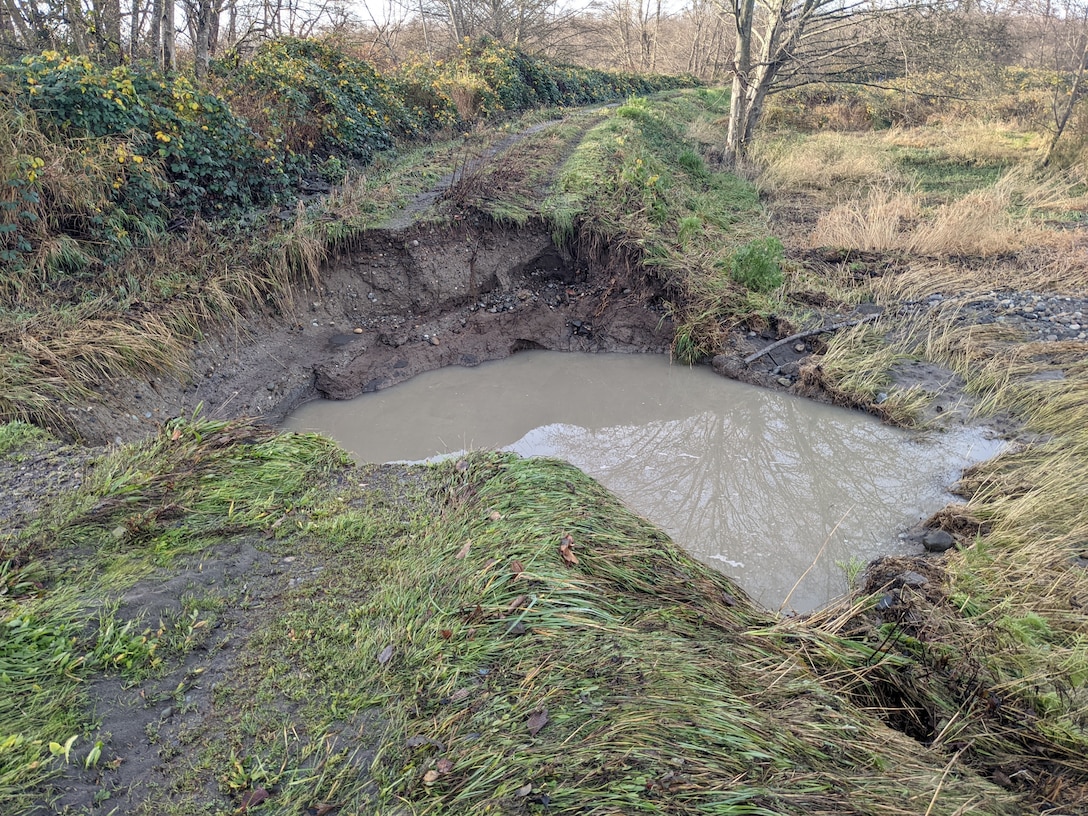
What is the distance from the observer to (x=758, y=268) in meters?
7.52

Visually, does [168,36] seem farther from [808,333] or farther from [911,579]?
[911,579]

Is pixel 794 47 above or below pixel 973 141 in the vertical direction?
above

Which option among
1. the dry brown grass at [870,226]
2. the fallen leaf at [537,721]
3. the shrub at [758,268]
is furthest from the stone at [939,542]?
the dry brown grass at [870,226]

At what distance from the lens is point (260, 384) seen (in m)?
6.04

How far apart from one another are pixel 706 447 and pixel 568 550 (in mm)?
2900

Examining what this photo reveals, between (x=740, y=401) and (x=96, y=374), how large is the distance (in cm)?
568

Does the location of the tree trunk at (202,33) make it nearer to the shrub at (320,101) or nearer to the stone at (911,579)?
the shrub at (320,101)

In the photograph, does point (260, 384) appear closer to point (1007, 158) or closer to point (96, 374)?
point (96, 374)

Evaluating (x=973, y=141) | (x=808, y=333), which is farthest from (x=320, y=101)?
(x=973, y=141)

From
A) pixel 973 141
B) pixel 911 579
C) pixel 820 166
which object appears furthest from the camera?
pixel 973 141

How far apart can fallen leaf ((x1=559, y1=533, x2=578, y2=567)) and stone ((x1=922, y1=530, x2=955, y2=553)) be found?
256 cm

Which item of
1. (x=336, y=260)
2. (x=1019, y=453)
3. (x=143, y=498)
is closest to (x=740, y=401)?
(x=1019, y=453)

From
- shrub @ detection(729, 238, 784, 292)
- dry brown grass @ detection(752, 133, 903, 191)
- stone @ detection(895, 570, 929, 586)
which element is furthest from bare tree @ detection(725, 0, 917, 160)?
stone @ detection(895, 570, 929, 586)

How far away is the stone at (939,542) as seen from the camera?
414 centimetres
